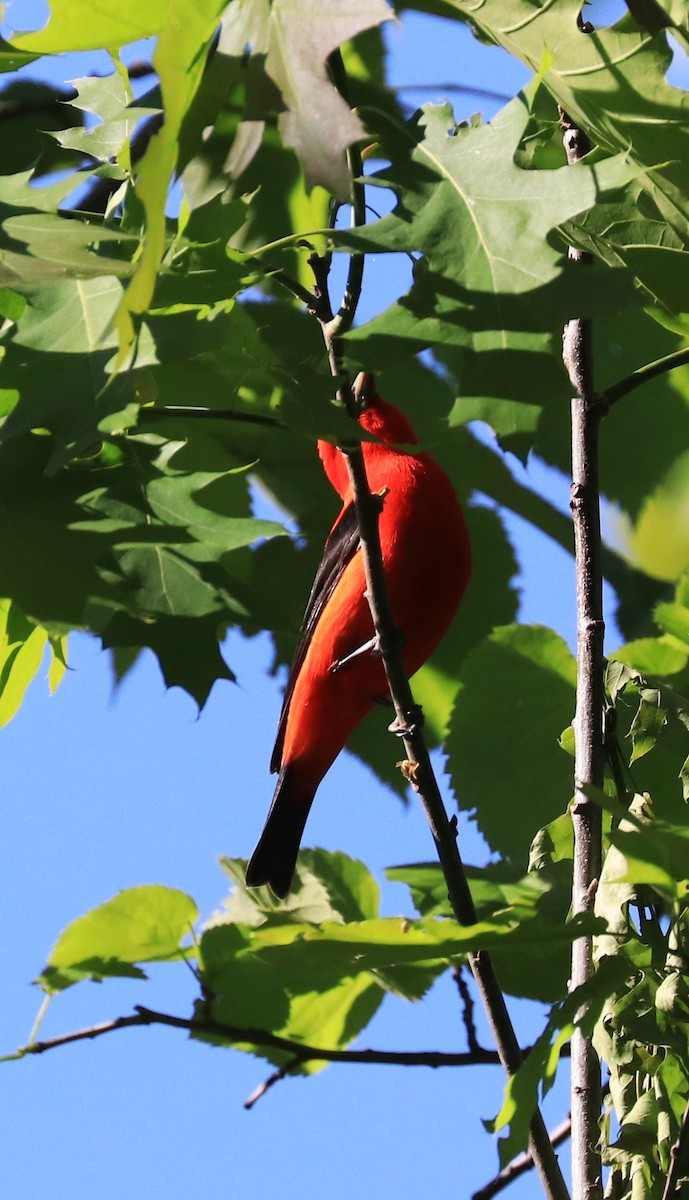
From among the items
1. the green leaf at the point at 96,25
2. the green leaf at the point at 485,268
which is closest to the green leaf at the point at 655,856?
the green leaf at the point at 485,268

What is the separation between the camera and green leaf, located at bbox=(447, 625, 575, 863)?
78.9 inches

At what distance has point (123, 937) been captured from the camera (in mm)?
1724

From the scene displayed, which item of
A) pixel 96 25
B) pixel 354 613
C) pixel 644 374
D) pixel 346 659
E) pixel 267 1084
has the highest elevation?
pixel 354 613

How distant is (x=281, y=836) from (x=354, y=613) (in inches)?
24.2

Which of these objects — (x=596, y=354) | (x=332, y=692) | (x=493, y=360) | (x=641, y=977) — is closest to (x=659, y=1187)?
(x=641, y=977)

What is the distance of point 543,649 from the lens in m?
1.99

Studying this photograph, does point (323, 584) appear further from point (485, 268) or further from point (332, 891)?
point (485, 268)

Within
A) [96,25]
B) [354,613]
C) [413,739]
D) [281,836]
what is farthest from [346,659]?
[96,25]

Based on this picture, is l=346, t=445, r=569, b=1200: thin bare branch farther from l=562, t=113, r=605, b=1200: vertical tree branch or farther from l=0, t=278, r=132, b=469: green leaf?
l=0, t=278, r=132, b=469: green leaf

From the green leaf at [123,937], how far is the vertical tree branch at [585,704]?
0.53m

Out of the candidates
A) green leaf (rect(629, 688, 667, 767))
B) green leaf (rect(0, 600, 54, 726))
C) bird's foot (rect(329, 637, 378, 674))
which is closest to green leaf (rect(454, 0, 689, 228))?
green leaf (rect(629, 688, 667, 767))

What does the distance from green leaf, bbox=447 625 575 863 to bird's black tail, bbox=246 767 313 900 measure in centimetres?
75

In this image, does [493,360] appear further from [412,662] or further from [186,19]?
[412,662]

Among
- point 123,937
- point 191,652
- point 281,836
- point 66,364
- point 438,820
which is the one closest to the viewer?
point 66,364
